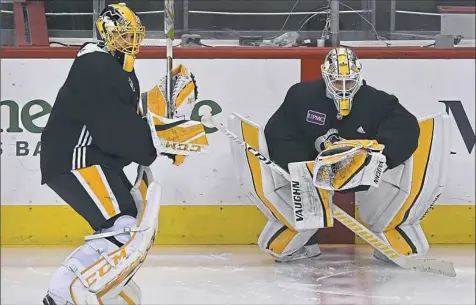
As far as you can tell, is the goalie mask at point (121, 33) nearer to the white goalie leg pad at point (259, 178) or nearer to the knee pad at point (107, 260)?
the knee pad at point (107, 260)

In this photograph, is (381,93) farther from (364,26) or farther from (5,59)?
(5,59)

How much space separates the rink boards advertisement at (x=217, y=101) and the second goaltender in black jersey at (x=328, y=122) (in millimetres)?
338

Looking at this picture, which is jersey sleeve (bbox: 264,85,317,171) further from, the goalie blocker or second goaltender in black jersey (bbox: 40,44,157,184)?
second goaltender in black jersey (bbox: 40,44,157,184)

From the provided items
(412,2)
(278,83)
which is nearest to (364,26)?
(412,2)

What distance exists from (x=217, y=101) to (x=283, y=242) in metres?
0.75

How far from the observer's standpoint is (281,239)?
4113 millimetres

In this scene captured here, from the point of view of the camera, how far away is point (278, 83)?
14.5 ft

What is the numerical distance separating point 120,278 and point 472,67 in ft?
7.57

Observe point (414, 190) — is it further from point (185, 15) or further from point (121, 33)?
point (121, 33)

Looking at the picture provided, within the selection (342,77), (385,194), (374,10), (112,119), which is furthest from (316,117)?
(112,119)

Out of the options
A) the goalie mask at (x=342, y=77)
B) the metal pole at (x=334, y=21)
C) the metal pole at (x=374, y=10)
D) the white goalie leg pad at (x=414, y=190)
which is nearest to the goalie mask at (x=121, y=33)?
the goalie mask at (x=342, y=77)

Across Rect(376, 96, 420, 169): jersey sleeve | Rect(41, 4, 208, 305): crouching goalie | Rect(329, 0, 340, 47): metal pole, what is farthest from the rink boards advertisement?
Rect(41, 4, 208, 305): crouching goalie

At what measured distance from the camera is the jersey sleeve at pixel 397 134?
3.90 metres

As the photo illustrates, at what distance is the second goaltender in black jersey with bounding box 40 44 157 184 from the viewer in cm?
277
